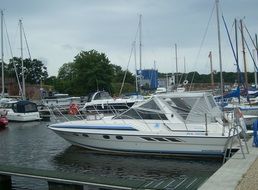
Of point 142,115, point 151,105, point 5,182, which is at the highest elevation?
point 151,105

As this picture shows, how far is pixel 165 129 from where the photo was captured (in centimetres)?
1916

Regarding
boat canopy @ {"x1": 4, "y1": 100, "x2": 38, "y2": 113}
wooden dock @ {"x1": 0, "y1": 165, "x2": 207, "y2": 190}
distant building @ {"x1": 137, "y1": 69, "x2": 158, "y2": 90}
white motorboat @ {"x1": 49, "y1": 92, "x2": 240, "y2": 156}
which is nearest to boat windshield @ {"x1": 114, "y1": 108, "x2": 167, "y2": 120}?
white motorboat @ {"x1": 49, "y1": 92, "x2": 240, "y2": 156}

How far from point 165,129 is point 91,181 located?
762 centimetres

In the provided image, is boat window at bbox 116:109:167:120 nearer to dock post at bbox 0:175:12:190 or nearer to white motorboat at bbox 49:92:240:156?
white motorboat at bbox 49:92:240:156

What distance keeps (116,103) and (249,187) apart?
3379 centimetres

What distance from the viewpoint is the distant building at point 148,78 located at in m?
50.4

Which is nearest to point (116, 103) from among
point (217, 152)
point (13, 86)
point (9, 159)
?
point (9, 159)

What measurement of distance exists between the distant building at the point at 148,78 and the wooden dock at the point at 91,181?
36221mm

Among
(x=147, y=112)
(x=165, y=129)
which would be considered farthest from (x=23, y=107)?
(x=165, y=129)

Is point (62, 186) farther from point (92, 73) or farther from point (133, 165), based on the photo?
point (92, 73)

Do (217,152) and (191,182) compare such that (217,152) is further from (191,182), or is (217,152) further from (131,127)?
(191,182)

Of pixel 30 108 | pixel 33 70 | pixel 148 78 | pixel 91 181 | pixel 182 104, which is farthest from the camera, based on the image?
pixel 33 70

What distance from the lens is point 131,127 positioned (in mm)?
19484

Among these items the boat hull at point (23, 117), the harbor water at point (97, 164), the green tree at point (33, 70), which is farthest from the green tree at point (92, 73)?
the harbor water at point (97, 164)
